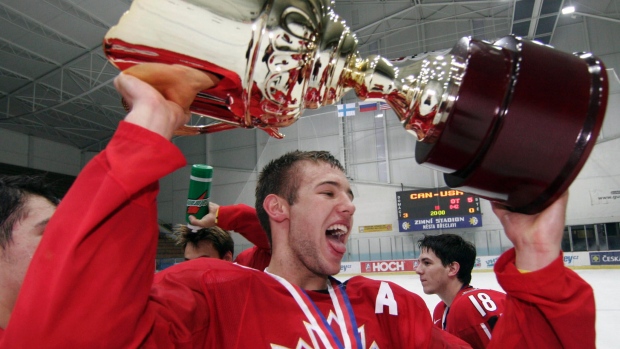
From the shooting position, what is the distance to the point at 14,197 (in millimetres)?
1379

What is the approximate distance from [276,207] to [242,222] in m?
1.35

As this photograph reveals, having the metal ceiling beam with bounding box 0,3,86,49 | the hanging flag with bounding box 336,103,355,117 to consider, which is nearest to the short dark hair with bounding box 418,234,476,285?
the hanging flag with bounding box 336,103,355,117

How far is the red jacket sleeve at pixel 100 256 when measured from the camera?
1.76ft

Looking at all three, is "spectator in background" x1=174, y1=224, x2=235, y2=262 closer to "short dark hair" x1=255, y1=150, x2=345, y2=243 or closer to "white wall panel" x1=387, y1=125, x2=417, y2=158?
"short dark hair" x1=255, y1=150, x2=345, y2=243

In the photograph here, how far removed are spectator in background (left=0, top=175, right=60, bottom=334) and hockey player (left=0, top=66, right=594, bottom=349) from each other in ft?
1.74

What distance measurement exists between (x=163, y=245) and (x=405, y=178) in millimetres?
9328

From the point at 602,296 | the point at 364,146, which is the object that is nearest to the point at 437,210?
the point at 364,146

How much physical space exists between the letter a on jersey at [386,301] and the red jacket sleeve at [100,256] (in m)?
0.81

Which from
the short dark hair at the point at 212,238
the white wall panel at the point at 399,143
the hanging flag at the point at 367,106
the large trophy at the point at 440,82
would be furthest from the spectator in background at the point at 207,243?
the white wall panel at the point at 399,143

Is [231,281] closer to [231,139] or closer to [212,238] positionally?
[212,238]

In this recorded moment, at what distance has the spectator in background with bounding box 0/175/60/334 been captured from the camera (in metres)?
1.34

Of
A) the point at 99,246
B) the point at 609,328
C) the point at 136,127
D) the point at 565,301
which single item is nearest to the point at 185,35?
the point at 136,127

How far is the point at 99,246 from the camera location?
56cm

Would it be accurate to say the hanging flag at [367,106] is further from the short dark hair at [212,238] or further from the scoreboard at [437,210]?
the short dark hair at [212,238]
